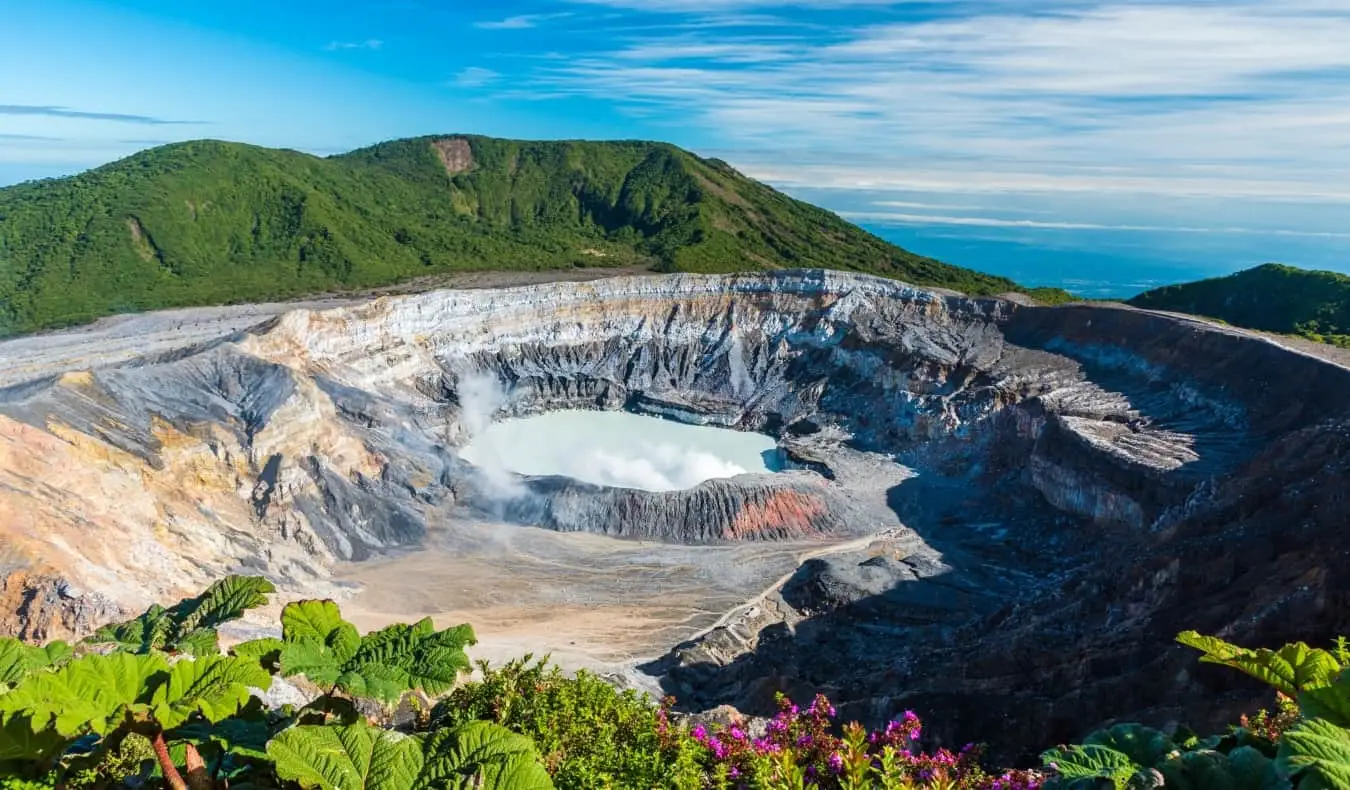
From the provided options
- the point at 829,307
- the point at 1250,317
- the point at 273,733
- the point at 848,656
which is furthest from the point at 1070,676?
the point at 1250,317

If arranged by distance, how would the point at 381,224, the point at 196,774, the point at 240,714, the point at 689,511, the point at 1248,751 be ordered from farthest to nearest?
the point at 381,224 < the point at 689,511 < the point at 240,714 < the point at 196,774 < the point at 1248,751

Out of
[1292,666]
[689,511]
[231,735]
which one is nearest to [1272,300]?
[689,511]

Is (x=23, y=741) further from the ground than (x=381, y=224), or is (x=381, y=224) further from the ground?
(x=381, y=224)

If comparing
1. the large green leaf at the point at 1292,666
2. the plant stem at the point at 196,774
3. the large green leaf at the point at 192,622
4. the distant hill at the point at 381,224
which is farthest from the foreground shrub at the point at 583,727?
the distant hill at the point at 381,224

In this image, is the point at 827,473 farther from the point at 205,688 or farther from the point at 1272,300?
the point at 205,688

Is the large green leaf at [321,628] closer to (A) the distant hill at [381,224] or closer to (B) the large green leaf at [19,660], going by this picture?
(B) the large green leaf at [19,660]

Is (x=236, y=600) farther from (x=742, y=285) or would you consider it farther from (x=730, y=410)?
(x=742, y=285)
